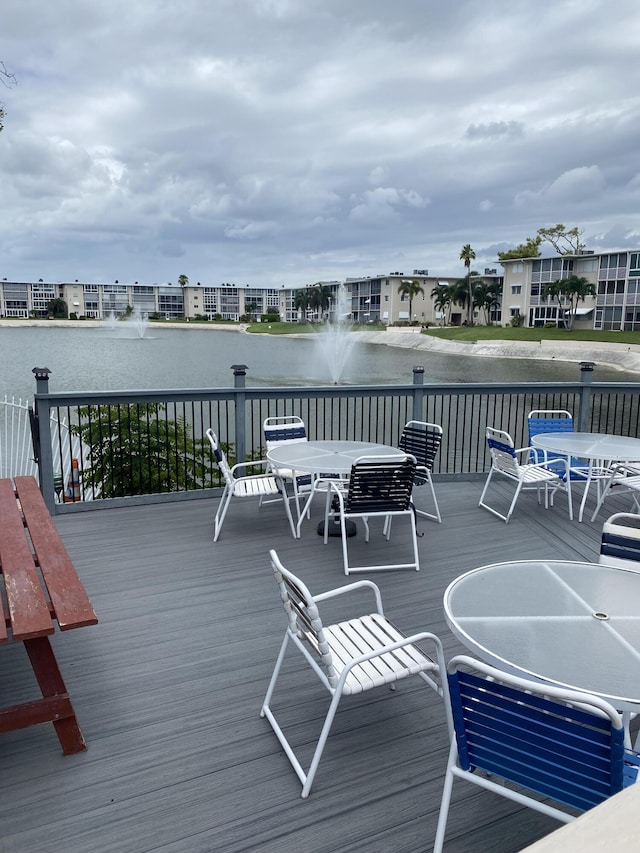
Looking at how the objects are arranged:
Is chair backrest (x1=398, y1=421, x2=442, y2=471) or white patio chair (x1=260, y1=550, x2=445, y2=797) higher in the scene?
chair backrest (x1=398, y1=421, x2=442, y2=471)

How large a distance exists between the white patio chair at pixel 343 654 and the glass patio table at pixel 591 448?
3496 millimetres

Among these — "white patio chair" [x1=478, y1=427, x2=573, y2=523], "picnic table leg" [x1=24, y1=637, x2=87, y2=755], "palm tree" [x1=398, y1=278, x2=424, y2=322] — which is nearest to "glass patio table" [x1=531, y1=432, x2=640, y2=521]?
"white patio chair" [x1=478, y1=427, x2=573, y2=523]

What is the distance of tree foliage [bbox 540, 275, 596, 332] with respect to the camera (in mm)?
60844

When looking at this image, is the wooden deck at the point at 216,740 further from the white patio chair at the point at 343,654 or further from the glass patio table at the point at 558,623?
the glass patio table at the point at 558,623

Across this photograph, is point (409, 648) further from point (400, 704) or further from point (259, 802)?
point (259, 802)

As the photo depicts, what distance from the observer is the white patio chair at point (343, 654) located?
7.54ft

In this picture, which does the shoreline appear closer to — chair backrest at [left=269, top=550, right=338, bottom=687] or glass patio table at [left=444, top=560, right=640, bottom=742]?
glass patio table at [left=444, top=560, right=640, bottom=742]

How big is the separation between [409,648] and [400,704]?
614 millimetres

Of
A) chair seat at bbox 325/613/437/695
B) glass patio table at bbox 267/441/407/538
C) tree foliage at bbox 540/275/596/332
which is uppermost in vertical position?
tree foliage at bbox 540/275/596/332

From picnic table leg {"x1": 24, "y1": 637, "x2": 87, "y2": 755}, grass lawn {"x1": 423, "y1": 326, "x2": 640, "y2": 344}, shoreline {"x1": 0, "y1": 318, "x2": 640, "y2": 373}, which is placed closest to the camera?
picnic table leg {"x1": 24, "y1": 637, "x2": 87, "y2": 755}

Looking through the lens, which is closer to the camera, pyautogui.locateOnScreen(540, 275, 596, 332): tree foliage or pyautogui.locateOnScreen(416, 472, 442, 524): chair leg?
pyautogui.locateOnScreen(416, 472, 442, 524): chair leg

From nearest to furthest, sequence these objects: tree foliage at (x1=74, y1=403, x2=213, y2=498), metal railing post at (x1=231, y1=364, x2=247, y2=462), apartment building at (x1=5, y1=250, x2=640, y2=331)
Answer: metal railing post at (x1=231, y1=364, x2=247, y2=462) < tree foliage at (x1=74, y1=403, x2=213, y2=498) < apartment building at (x1=5, y1=250, x2=640, y2=331)

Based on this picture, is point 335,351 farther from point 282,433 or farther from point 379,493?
point 379,493

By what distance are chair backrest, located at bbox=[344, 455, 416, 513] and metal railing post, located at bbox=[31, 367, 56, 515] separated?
2984 mm
